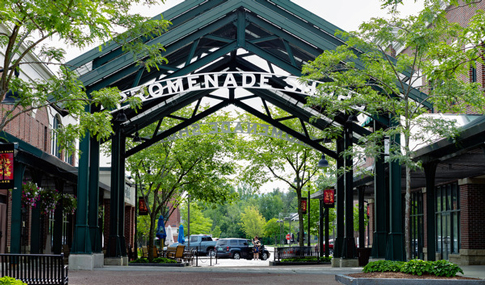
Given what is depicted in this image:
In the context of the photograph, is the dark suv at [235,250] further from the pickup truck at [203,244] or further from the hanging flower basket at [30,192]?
the hanging flower basket at [30,192]

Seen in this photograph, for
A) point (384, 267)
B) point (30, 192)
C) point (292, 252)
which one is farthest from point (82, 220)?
point (292, 252)

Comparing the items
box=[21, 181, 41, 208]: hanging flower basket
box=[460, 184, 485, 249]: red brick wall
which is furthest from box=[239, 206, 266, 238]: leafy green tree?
box=[21, 181, 41, 208]: hanging flower basket

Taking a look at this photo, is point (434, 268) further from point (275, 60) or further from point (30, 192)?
point (30, 192)

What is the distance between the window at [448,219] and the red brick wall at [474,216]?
1.14 meters

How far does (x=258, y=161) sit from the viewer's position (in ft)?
119

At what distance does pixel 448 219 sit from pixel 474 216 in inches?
114

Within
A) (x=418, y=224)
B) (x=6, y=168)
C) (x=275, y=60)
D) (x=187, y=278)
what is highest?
(x=275, y=60)

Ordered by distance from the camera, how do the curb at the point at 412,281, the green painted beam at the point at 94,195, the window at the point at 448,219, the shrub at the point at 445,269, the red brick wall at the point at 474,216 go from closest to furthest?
the curb at the point at 412,281 < the shrub at the point at 445,269 < the green painted beam at the point at 94,195 < the red brick wall at the point at 474,216 < the window at the point at 448,219

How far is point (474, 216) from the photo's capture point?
2688 centimetres

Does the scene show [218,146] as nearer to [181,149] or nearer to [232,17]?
[181,149]

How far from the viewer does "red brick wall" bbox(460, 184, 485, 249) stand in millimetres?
26781

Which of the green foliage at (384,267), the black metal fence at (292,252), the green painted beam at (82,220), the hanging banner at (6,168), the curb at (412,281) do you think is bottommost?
the black metal fence at (292,252)

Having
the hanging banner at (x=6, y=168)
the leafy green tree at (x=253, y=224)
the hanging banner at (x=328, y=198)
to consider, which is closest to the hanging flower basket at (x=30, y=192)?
the hanging banner at (x=6, y=168)

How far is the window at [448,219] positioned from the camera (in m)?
28.4
